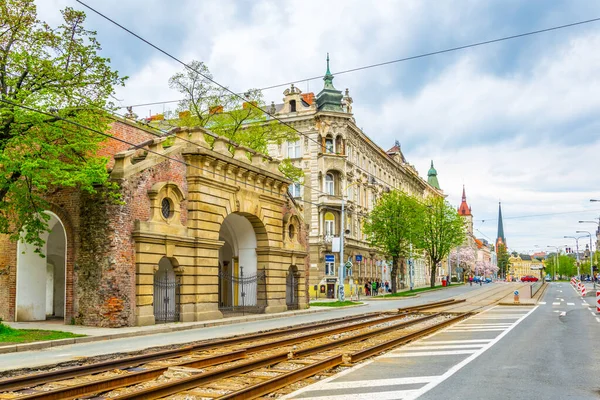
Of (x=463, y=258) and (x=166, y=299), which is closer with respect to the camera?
(x=166, y=299)

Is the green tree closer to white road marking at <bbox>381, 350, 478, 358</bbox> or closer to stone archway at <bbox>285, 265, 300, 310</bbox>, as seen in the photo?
stone archway at <bbox>285, 265, 300, 310</bbox>

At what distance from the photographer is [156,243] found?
2209 cm

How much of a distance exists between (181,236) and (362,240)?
135ft

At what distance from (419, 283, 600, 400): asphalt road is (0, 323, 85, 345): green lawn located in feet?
35.5

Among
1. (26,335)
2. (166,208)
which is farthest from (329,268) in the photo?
(26,335)

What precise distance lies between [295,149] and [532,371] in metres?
46.1

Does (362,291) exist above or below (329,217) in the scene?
below

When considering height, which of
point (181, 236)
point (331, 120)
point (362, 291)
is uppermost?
point (331, 120)

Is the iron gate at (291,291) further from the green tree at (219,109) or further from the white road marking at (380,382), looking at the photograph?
the white road marking at (380,382)

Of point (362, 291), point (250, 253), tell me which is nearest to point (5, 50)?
point (250, 253)

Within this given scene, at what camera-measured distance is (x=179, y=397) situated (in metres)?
8.79

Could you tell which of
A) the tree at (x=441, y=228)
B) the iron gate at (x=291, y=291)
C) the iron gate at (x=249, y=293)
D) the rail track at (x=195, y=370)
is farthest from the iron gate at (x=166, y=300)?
the tree at (x=441, y=228)

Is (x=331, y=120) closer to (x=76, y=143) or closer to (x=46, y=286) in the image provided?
(x=46, y=286)

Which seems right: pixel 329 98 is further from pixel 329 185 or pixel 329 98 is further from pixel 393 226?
pixel 393 226
